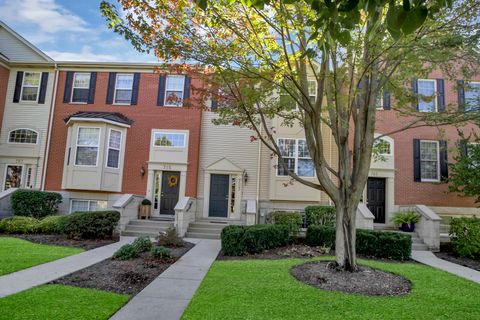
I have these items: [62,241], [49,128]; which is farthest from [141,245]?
[49,128]

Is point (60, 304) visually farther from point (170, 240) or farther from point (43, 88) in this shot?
point (43, 88)

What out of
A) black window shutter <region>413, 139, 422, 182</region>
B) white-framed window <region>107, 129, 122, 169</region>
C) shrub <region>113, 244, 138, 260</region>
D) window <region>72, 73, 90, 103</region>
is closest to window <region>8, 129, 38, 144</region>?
window <region>72, 73, 90, 103</region>

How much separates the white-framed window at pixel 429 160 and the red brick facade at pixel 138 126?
1021 centimetres

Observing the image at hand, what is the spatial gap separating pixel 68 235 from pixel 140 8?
803 centimetres

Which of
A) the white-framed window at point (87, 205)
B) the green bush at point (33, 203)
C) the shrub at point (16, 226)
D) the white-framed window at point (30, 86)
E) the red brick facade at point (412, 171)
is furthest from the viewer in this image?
the white-framed window at point (30, 86)

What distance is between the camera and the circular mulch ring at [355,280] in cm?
589

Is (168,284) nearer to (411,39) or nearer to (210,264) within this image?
(210,264)

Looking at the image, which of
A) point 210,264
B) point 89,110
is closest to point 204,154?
point 89,110

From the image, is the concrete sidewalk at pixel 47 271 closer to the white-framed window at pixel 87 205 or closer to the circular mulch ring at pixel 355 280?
the circular mulch ring at pixel 355 280

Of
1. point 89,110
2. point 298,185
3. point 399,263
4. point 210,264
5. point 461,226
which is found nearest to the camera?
point 210,264

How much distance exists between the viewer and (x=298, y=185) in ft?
46.5

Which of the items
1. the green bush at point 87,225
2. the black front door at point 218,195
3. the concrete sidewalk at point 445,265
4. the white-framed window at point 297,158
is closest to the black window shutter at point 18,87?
the green bush at point 87,225

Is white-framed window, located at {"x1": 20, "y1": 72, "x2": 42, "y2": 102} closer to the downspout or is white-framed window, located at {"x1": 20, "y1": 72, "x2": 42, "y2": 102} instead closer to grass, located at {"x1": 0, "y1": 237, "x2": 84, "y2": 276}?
the downspout

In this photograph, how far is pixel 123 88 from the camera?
611 inches
